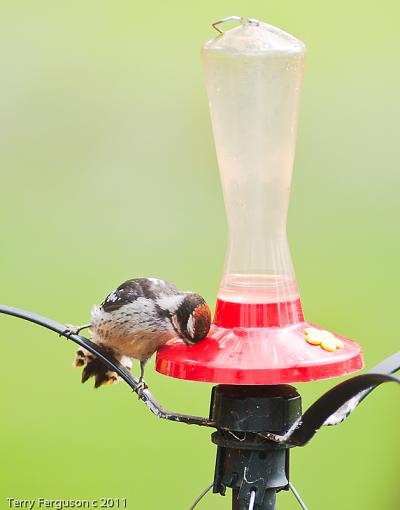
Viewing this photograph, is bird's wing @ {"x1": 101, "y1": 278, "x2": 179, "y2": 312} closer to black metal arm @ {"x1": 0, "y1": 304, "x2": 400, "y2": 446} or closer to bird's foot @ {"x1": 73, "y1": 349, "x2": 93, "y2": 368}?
bird's foot @ {"x1": 73, "y1": 349, "x2": 93, "y2": 368}

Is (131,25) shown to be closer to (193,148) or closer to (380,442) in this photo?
(193,148)

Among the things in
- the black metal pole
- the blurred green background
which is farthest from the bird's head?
the blurred green background

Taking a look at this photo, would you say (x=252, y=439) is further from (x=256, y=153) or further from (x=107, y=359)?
(x=256, y=153)

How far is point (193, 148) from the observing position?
375cm

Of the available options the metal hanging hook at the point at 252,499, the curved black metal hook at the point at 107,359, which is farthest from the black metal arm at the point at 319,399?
the metal hanging hook at the point at 252,499

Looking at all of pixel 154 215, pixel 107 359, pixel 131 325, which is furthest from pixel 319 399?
pixel 154 215

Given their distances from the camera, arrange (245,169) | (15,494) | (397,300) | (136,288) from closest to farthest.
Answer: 1. (245,169)
2. (136,288)
3. (15,494)
4. (397,300)

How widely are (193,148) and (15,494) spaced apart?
4.35 feet

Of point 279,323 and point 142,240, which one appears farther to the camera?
point 142,240

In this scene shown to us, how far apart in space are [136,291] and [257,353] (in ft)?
2.15

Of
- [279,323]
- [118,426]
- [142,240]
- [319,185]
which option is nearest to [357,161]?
[319,185]

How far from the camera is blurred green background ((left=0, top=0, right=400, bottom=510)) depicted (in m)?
3.65

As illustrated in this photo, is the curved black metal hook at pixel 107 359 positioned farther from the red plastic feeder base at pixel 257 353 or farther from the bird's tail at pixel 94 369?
the bird's tail at pixel 94 369

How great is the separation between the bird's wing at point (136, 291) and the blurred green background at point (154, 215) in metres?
1.00
